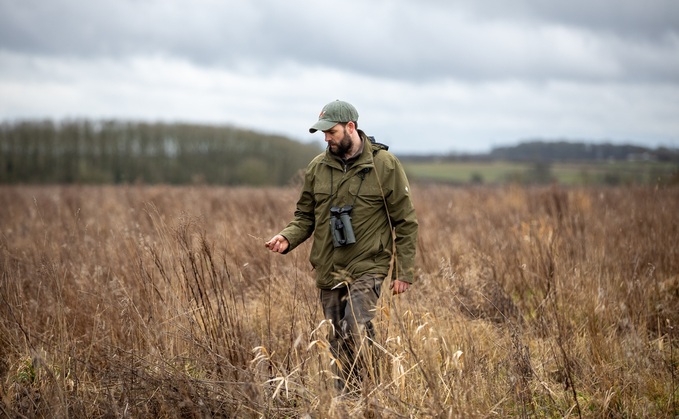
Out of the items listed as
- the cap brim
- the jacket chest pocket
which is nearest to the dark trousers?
the jacket chest pocket

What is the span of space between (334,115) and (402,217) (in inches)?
31.1

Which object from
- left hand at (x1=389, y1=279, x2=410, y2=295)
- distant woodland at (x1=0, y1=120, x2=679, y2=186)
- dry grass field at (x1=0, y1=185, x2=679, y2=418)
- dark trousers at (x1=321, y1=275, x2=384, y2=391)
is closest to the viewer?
dry grass field at (x1=0, y1=185, x2=679, y2=418)

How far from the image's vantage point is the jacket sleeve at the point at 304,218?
159 inches

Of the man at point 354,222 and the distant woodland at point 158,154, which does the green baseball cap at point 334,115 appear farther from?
the distant woodland at point 158,154

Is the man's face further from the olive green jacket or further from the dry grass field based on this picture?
the dry grass field

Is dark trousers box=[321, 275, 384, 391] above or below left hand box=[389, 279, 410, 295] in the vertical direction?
below

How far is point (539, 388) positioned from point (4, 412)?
3.07 m

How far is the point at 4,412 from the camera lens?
3.30 meters

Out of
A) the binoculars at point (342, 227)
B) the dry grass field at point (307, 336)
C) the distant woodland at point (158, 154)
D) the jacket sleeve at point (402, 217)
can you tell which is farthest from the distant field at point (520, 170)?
the binoculars at point (342, 227)

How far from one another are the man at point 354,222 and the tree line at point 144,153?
32970mm

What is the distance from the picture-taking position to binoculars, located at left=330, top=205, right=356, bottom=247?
379cm

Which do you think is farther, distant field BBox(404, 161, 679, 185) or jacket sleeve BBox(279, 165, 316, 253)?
distant field BBox(404, 161, 679, 185)

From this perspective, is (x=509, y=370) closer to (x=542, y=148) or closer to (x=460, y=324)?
(x=460, y=324)

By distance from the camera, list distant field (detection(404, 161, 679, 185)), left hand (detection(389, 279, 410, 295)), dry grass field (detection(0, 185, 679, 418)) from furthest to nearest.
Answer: distant field (detection(404, 161, 679, 185))
left hand (detection(389, 279, 410, 295))
dry grass field (detection(0, 185, 679, 418))
